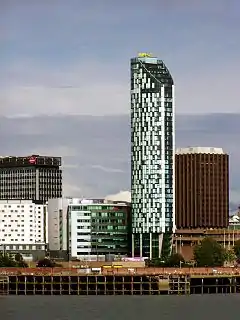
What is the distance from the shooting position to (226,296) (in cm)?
17712

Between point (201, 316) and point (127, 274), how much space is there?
203ft

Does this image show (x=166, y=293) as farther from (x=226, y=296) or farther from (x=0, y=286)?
(x=0, y=286)

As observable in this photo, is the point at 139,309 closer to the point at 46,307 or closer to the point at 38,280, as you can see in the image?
the point at 46,307

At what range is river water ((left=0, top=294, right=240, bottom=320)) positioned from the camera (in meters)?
123

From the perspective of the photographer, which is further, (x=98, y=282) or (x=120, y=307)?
(x=98, y=282)

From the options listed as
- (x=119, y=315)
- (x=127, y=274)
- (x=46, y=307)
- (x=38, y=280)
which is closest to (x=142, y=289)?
(x=127, y=274)

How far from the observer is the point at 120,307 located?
140375 millimetres

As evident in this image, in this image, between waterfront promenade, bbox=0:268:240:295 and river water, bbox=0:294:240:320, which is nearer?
river water, bbox=0:294:240:320

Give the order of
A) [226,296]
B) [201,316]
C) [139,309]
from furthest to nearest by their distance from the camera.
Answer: [226,296] < [139,309] < [201,316]

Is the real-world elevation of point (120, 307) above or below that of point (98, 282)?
above

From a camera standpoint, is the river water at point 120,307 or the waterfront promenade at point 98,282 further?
the waterfront promenade at point 98,282

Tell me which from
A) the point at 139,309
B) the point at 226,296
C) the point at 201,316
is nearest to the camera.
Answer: the point at 201,316

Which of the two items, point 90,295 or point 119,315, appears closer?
point 119,315

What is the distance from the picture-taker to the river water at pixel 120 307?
123m
